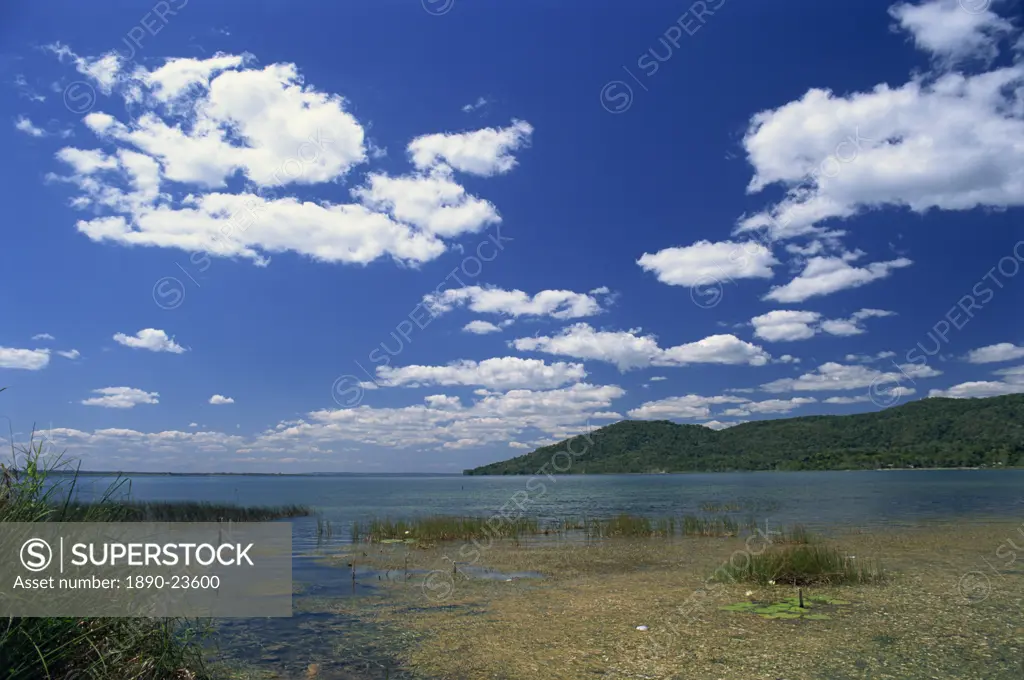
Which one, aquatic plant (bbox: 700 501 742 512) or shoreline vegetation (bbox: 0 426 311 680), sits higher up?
shoreline vegetation (bbox: 0 426 311 680)

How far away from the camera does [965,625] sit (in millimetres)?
11531

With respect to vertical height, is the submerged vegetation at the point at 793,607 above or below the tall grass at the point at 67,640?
below

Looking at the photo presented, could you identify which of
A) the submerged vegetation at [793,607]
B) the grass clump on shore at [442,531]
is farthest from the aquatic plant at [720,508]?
the submerged vegetation at [793,607]

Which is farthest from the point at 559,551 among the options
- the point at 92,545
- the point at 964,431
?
the point at 964,431

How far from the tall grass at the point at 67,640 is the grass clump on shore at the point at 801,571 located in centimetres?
1340

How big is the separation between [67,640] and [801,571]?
50.7ft

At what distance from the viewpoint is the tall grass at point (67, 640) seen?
558 centimetres

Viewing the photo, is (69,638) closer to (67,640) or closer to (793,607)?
(67,640)

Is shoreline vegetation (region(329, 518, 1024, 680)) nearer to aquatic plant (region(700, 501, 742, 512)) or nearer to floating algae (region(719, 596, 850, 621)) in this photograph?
floating algae (region(719, 596, 850, 621))

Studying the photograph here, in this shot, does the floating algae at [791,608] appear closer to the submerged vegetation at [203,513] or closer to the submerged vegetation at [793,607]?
the submerged vegetation at [793,607]

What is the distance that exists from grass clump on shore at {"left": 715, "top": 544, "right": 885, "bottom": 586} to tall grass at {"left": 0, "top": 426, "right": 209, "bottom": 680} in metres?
13.4

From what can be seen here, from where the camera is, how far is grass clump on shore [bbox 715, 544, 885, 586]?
15.8m

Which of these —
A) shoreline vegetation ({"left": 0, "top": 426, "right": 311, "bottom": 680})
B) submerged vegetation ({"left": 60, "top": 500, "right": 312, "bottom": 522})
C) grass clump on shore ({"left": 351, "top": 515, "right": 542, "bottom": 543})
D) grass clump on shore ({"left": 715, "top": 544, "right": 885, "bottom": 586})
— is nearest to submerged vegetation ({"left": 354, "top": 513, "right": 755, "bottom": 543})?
grass clump on shore ({"left": 351, "top": 515, "right": 542, "bottom": 543})

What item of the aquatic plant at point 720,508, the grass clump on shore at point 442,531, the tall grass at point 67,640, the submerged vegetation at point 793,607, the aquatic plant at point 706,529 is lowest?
the aquatic plant at point 720,508
